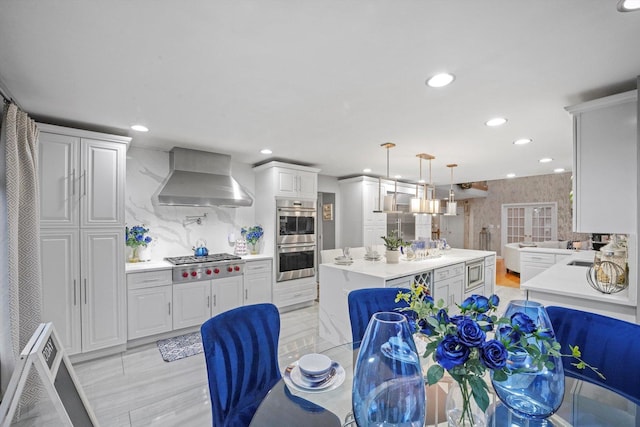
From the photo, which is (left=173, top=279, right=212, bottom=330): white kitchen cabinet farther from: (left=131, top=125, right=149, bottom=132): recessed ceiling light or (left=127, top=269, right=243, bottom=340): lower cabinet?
(left=131, top=125, right=149, bottom=132): recessed ceiling light

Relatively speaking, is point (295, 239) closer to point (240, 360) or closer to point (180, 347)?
point (180, 347)

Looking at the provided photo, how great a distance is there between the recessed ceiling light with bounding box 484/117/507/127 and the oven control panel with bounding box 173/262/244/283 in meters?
3.33

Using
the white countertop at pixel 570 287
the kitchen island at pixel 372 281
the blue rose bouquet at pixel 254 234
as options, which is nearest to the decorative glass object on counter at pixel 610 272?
the white countertop at pixel 570 287

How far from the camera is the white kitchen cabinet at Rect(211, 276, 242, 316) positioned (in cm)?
370

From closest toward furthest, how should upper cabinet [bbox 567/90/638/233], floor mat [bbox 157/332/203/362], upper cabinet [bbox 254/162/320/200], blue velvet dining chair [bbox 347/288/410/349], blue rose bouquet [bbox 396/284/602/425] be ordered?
blue rose bouquet [bbox 396/284/602/425]
blue velvet dining chair [bbox 347/288/410/349]
upper cabinet [bbox 567/90/638/233]
floor mat [bbox 157/332/203/362]
upper cabinet [bbox 254/162/320/200]

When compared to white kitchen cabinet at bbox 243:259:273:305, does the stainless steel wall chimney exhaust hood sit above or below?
above

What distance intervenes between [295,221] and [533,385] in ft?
12.4

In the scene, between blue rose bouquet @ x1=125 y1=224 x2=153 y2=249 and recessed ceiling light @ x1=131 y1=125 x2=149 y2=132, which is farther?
blue rose bouquet @ x1=125 y1=224 x2=153 y2=249

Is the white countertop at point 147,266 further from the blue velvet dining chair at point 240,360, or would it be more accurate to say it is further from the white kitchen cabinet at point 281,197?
the blue velvet dining chair at point 240,360

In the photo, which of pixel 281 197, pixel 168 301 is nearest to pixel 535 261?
pixel 281 197

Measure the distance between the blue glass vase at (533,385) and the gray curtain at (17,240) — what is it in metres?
2.86

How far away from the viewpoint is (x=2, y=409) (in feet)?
3.70

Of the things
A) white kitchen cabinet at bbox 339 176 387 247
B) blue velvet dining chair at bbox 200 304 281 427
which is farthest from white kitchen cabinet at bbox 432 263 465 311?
blue velvet dining chair at bbox 200 304 281 427

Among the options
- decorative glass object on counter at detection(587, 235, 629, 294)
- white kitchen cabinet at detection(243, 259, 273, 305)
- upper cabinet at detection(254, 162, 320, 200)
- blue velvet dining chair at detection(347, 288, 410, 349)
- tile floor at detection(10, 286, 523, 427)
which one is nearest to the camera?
blue velvet dining chair at detection(347, 288, 410, 349)
